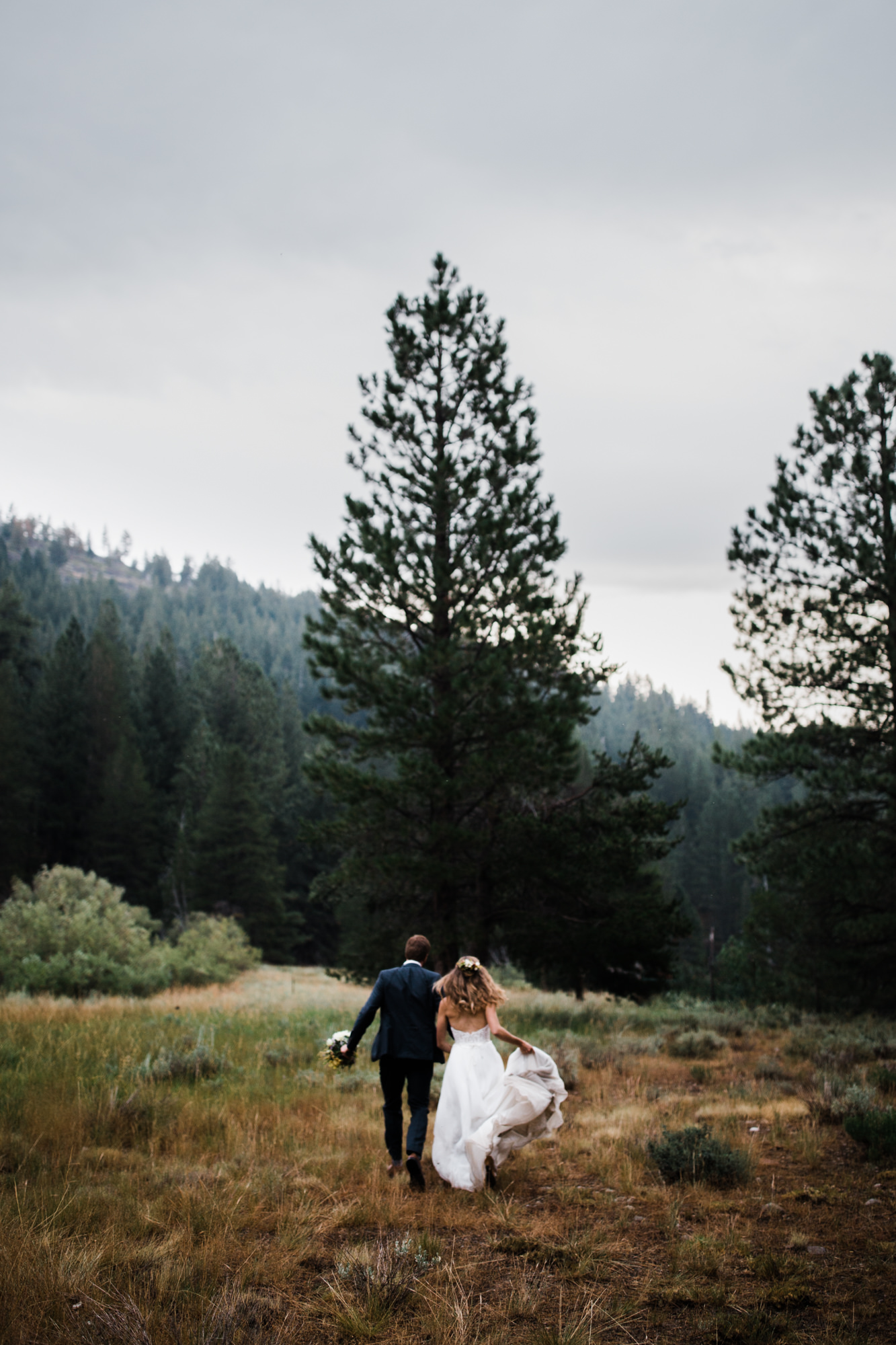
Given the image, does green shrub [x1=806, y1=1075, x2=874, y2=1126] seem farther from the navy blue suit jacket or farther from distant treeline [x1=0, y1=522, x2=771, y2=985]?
distant treeline [x1=0, y1=522, x2=771, y2=985]

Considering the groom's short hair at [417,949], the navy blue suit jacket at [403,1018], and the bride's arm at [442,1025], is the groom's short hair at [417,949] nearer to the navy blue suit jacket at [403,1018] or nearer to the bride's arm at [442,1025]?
the navy blue suit jacket at [403,1018]

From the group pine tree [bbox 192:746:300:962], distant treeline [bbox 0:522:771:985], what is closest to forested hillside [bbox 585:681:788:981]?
distant treeline [bbox 0:522:771:985]

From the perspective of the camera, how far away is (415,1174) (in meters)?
5.84

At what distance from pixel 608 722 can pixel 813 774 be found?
17025 centimetres

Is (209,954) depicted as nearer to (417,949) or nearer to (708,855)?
(417,949)

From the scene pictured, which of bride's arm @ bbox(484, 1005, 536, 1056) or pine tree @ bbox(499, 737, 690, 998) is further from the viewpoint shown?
pine tree @ bbox(499, 737, 690, 998)

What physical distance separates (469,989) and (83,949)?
58.5ft

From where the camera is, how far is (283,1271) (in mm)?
4211

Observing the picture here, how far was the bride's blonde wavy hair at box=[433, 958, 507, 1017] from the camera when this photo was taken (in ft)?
21.0

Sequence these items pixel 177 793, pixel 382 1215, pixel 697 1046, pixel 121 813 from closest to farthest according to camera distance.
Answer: pixel 382 1215
pixel 697 1046
pixel 121 813
pixel 177 793

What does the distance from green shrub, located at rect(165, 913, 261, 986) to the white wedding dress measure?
20.9 m

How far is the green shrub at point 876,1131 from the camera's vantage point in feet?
20.3

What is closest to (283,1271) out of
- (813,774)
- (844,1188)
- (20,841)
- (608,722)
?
(844,1188)

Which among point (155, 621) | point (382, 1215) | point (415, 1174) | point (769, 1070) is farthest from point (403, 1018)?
point (155, 621)
